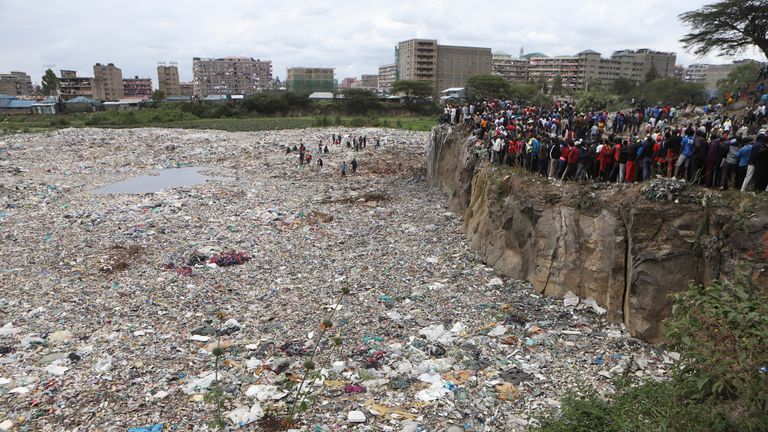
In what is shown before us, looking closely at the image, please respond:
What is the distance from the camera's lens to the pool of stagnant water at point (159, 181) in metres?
21.2

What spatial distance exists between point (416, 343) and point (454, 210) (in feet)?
31.9

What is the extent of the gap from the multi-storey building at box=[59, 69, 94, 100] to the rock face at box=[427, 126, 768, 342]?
102 meters

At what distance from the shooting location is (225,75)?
131m

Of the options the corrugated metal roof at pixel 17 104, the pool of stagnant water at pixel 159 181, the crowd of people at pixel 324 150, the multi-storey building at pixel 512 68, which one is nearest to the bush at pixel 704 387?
the crowd of people at pixel 324 150

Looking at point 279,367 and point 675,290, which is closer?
point 279,367

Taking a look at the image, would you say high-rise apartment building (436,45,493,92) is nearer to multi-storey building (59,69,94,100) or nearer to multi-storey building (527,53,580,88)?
multi-storey building (527,53,580,88)

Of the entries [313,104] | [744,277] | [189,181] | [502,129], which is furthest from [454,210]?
[313,104]

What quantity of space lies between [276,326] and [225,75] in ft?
446

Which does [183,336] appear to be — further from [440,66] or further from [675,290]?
[440,66]

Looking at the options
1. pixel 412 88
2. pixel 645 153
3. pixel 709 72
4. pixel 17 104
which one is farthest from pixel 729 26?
pixel 709 72

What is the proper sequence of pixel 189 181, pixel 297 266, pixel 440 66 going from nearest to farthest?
pixel 297 266
pixel 189 181
pixel 440 66

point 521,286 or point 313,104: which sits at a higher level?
point 313,104

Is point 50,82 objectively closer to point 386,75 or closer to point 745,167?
point 386,75

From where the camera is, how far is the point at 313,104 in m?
63.5
